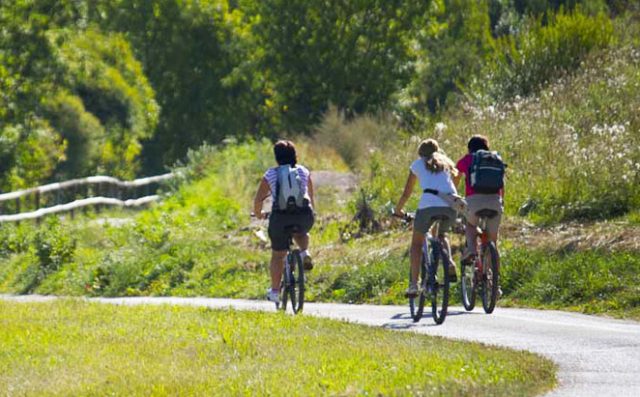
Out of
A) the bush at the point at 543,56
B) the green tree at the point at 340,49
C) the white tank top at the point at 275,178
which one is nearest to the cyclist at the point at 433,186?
the white tank top at the point at 275,178

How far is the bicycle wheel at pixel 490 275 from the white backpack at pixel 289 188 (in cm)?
199

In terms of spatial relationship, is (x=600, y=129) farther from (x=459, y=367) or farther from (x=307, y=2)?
(x=307, y=2)

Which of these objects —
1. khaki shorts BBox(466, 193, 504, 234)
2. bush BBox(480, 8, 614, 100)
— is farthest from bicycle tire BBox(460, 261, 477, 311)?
bush BBox(480, 8, 614, 100)

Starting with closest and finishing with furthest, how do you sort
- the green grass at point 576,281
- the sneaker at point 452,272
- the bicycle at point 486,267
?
the sneaker at point 452,272 < the bicycle at point 486,267 < the green grass at point 576,281

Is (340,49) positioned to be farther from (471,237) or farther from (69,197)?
(471,237)

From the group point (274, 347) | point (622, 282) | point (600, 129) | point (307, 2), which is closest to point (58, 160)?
point (307, 2)

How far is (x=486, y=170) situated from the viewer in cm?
1623

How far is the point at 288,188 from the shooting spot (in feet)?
53.7

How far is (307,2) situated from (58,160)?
8.56 metres

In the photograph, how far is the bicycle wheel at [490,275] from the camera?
53.9 feet

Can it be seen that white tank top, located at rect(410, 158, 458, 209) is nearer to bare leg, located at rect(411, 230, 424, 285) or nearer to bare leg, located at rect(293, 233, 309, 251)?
bare leg, located at rect(411, 230, 424, 285)

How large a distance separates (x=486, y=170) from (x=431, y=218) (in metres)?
1.03

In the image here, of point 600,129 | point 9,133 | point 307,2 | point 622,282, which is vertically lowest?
point 622,282

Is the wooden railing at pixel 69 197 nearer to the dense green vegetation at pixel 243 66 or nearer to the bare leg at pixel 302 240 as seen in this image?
the dense green vegetation at pixel 243 66
